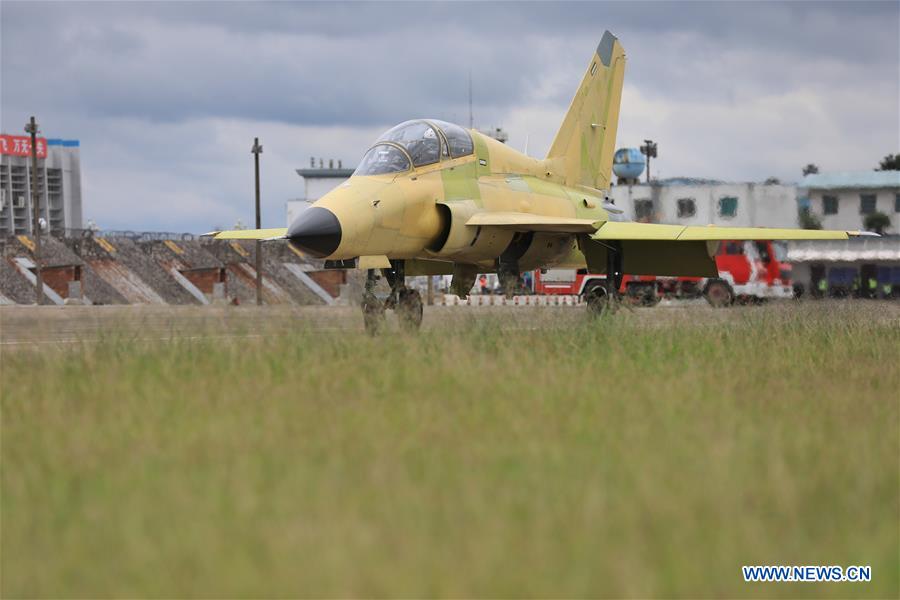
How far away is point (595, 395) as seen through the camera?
7566mm

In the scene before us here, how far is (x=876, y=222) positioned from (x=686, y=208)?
1513 centimetres

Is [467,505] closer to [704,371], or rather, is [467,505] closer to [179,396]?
[179,396]

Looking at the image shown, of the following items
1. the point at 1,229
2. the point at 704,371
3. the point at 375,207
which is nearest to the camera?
the point at 704,371

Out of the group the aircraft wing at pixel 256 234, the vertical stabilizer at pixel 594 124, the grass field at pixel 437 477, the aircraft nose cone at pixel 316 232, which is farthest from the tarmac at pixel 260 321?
the vertical stabilizer at pixel 594 124

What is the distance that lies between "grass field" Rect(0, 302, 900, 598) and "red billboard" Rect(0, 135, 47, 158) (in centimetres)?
13292

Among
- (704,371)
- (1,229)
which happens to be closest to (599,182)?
(704,371)

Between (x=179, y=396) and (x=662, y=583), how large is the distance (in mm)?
4621

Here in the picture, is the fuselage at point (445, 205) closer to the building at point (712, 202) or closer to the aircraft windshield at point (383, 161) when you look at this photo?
the aircraft windshield at point (383, 161)

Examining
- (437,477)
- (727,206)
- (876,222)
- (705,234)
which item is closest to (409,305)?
(705,234)

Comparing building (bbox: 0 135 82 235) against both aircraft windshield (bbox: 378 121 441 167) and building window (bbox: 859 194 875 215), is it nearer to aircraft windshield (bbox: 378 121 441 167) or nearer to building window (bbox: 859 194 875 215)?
building window (bbox: 859 194 875 215)

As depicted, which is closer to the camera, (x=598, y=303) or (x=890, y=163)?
(x=598, y=303)

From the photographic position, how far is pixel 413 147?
15.4 m

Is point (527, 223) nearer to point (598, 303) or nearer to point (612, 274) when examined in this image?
point (598, 303)

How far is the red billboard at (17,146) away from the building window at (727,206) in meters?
100
